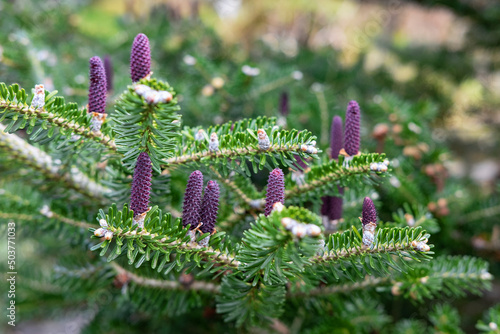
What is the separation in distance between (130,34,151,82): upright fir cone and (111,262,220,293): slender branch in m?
0.38

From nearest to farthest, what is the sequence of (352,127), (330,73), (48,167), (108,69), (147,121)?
(147,121), (352,127), (48,167), (108,69), (330,73)

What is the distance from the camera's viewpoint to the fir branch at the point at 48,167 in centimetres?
58

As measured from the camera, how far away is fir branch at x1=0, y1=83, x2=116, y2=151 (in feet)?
1.36

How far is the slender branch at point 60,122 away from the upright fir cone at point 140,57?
0.10 metres

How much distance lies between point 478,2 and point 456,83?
330mm

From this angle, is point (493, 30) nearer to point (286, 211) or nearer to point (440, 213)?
point (440, 213)

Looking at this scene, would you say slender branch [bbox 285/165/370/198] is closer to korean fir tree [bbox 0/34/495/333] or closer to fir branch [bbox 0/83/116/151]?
korean fir tree [bbox 0/34/495/333]

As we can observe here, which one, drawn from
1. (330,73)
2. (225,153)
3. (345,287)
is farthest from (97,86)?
(330,73)

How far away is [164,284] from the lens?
0.67 m

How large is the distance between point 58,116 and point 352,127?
14.3 inches

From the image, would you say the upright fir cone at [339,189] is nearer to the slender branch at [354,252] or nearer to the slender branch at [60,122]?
the slender branch at [354,252]

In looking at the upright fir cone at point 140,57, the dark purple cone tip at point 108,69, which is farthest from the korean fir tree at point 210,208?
the dark purple cone tip at point 108,69

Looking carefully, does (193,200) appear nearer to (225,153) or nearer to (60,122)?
(225,153)

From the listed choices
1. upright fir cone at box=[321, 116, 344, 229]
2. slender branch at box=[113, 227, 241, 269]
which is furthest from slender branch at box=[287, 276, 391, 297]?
slender branch at box=[113, 227, 241, 269]
